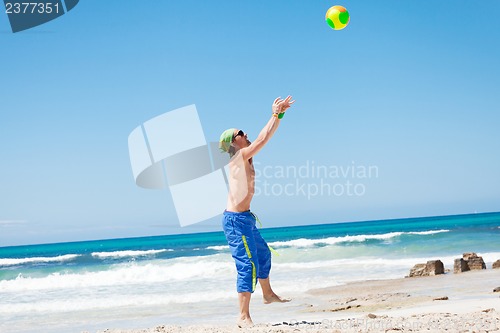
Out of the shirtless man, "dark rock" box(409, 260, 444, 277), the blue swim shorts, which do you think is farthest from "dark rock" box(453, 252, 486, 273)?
the blue swim shorts

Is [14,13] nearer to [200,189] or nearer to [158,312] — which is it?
[200,189]

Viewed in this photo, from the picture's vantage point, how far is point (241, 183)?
546 cm

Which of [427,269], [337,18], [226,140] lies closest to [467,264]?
[427,269]

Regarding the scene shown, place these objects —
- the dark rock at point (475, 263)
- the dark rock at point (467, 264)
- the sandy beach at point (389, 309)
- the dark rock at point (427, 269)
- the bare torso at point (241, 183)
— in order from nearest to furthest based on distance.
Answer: the sandy beach at point (389, 309) → the bare torso at point (241, 183) → the dark rock at point (427, 269) → the dark rock at point (467, 264) → the dark rock at point (475, 263)

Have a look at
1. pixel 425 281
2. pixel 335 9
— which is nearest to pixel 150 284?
pixel 425 281

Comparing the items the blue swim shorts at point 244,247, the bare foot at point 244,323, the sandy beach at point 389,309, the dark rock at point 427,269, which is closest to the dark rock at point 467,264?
the sandy beach at point 389,309

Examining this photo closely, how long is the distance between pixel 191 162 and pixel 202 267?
28.8 ft

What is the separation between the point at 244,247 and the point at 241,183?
604mm

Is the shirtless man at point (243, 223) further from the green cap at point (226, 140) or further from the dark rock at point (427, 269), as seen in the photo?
the dark rock at point (427, 269)

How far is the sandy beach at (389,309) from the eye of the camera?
17.4 ft

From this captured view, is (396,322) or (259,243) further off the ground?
(259,243)

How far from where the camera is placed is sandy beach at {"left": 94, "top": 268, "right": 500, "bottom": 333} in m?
5.31

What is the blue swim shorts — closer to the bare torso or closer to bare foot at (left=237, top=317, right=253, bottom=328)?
the bare torso

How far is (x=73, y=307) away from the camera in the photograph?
1090 centimetres
